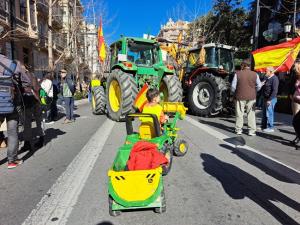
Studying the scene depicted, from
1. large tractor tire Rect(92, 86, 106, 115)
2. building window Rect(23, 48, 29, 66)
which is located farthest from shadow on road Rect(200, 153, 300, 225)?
building window Rect(23, 48, 29, 66)

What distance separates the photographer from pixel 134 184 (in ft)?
10.0

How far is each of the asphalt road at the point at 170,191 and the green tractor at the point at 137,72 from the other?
378cm

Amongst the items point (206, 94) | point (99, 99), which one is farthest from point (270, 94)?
point (99, 99)

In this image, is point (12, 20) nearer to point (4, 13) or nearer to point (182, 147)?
point (4, 13)

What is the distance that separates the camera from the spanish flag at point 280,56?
816 cm

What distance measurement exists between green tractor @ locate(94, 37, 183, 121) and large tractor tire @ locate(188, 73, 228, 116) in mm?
1087

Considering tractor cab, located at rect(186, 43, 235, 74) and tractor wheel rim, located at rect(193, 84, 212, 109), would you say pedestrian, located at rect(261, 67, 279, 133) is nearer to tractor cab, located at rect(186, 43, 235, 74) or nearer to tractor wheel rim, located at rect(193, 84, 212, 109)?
tractor wheel rim, located at rect(193, 84, 212, 109)

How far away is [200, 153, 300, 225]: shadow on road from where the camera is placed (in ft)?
10.4

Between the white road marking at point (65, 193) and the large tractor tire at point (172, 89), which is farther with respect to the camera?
the large tractor tire at point (172, 89)

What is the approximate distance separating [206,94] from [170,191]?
293 inches

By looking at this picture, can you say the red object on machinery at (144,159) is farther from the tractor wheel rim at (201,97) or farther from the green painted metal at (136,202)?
the tractor wheel rim at (201,97)

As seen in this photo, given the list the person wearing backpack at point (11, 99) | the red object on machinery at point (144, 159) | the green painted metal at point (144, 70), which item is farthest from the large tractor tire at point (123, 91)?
the red object on machinery at point (144, 159)

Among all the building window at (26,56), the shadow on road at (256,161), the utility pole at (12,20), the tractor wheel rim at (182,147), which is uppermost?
the utility pole at (12,20)

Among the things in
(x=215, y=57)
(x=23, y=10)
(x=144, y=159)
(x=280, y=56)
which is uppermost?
(x=23, y=10)
